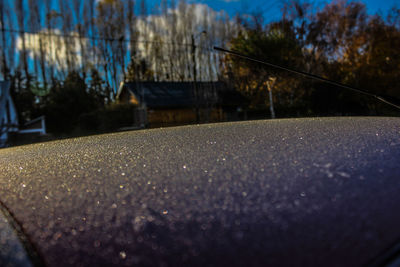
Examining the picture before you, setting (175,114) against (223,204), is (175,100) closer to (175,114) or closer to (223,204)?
(175,114)

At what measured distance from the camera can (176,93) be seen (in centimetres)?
2536

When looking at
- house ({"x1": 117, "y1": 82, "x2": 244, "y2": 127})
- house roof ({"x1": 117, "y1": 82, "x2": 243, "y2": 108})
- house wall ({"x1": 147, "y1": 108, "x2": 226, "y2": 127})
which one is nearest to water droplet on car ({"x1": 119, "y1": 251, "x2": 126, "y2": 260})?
house ({"x1": 117, "y1": 82, "x2": 244, "y2": 127})

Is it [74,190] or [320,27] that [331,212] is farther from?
[320,27]

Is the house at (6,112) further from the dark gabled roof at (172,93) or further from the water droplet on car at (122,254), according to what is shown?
the water droplet on car at (122,254)

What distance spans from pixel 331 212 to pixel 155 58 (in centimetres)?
3072

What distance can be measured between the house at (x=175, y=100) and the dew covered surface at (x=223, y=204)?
22071 mm

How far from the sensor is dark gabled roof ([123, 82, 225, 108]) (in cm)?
2364

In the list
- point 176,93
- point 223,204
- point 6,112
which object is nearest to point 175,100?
point 176,93

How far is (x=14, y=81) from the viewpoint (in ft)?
87.2

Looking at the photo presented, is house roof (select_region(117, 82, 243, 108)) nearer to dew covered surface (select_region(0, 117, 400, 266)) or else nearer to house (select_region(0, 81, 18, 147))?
house (select_region(0, 81, 18, 147))

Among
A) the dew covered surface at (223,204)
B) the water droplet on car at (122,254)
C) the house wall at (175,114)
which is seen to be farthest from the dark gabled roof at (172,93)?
the water droplet on car at (122,254)

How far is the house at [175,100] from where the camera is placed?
23359 millimetres

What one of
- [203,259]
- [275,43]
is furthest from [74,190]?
[275,43]

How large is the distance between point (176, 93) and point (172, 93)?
32cm
